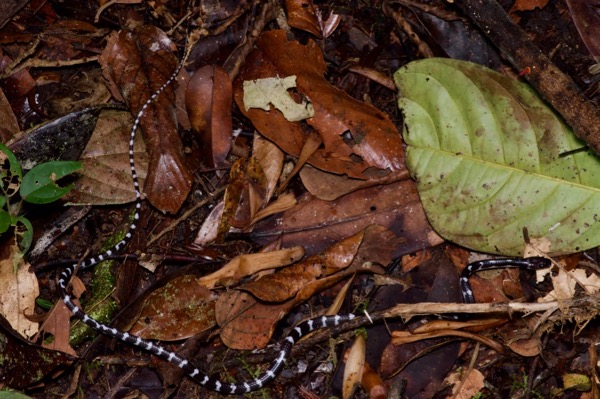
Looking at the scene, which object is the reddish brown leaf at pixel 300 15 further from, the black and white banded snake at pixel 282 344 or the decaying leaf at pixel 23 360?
the decaying leaf at pixel 23 360

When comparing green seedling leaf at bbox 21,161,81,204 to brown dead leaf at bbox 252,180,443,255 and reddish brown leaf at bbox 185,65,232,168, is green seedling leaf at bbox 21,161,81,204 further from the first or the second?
brown dead leaf at bbox 252,180,443,255

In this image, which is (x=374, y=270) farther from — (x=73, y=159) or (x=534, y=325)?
(x=73, y=159)

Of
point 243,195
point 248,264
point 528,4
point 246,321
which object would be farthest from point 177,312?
point 528,4

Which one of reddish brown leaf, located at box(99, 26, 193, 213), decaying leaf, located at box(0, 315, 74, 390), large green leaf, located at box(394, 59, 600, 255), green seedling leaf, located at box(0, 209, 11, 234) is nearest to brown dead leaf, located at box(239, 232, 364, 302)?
large green leaf, located at box(394, 59, 600, 255)

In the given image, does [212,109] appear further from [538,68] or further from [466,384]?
[466,384]

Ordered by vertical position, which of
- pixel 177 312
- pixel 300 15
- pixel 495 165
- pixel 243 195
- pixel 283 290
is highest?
pixel 495 165

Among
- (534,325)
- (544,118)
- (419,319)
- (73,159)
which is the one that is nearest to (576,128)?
(544,118)
